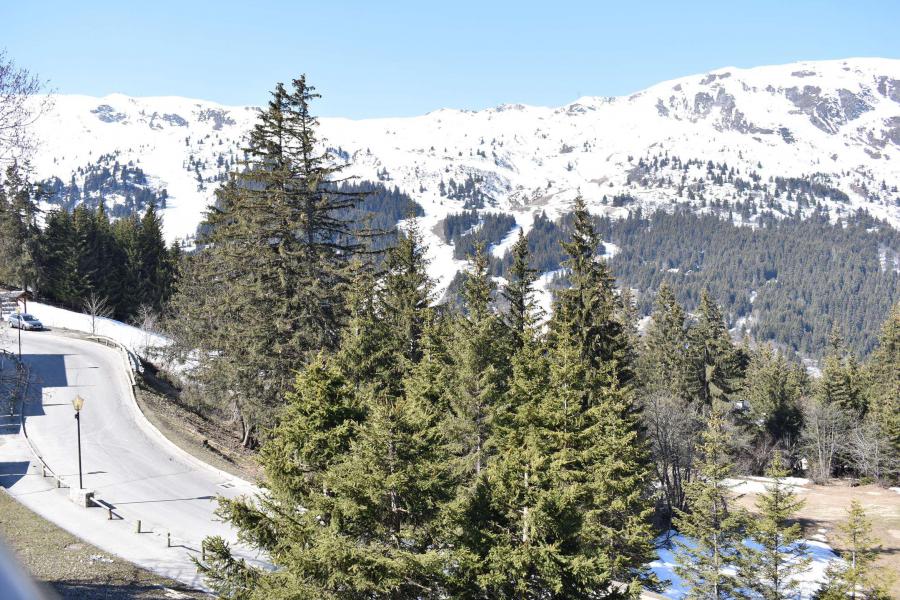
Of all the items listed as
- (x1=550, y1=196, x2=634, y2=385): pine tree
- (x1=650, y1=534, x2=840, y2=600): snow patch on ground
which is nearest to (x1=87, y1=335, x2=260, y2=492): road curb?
(x1=550, y1=196, x2=634, y2=385): pine tree

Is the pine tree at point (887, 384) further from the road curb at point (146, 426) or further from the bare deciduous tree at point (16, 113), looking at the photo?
the bare deciduous tree at point (16, 113)

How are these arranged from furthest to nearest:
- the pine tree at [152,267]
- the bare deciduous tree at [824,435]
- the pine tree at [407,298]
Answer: the pine tree at [152,267]
the bare deciduous tree at [824,435]
the pine tree at [407,298]

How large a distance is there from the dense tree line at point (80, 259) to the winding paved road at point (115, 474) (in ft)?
66.5

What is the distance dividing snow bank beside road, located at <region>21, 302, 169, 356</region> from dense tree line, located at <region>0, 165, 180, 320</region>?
3.13 metres

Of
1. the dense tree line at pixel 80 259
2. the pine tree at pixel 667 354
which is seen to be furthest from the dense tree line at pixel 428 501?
the dense tree line at pixel 80 259

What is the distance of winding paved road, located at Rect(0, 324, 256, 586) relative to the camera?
2284 centimetres

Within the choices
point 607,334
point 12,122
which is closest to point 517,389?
point 607,334

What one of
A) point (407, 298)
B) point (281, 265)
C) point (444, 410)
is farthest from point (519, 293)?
point (281, 265)

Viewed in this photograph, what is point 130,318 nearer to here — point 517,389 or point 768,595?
point 517,389

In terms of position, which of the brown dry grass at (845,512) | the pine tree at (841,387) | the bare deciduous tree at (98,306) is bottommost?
the brown dry grass at (845,512)

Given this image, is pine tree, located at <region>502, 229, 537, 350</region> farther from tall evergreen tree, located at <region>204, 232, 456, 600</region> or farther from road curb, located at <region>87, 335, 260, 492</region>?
tall evergreen tree, located at <region>204, 232, 456, 600</region>

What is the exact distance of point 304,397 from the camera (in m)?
16.2

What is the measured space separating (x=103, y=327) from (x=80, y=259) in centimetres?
1164

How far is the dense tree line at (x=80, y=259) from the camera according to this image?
60125 mm
